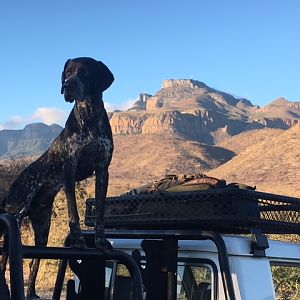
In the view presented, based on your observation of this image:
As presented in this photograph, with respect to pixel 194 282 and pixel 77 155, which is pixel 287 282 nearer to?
pixel 194 282

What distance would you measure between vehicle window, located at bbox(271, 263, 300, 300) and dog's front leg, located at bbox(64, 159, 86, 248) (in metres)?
1.46

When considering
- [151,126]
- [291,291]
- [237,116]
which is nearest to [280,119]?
[237,116]

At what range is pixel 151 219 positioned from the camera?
322cm

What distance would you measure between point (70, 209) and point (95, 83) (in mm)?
528

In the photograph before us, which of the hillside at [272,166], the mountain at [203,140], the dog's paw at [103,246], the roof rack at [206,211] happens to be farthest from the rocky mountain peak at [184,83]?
the dog's paw at [103,246]

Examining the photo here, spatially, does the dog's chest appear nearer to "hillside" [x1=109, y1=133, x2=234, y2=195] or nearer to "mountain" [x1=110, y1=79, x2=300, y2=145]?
"hillside" [x1=109, y1=133, x2=234, y2=195]

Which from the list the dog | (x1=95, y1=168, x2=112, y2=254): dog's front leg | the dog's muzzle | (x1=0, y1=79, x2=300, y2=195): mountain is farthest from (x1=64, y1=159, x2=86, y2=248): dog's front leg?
(x1=0, y1=79, x2=300, y2=195): mountain

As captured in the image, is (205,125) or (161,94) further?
(161,94)

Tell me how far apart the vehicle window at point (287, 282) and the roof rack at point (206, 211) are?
285 millimetres

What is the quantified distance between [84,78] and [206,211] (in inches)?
34.7

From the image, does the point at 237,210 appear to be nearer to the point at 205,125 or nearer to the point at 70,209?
the point at 70,209

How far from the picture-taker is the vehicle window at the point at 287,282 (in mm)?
3562

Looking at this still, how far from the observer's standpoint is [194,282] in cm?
309

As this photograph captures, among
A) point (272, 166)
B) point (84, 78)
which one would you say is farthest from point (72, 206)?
point (272, 166)
